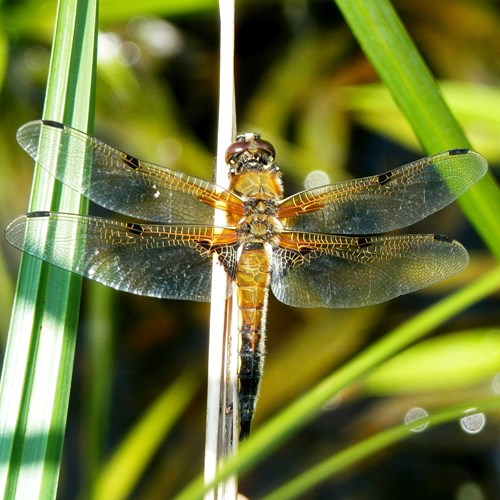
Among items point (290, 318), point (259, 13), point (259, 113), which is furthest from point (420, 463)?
point (259, 13)

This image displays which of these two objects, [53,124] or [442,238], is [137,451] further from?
[53,124]

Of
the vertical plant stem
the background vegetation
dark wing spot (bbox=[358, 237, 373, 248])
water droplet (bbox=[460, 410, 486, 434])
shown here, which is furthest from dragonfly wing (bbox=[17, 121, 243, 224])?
water droplet (bbox=[460, 410, 486, 434])

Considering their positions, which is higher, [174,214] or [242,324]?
[174,214]

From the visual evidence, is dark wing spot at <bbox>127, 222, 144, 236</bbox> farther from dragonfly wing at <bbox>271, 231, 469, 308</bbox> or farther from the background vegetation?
the background vegetation

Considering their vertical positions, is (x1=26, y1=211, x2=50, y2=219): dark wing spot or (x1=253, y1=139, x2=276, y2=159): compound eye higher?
(x1=253, y1=139, x2=276, y2=159): compound eye

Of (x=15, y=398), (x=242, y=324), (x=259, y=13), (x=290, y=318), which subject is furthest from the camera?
(x=259, y=13)

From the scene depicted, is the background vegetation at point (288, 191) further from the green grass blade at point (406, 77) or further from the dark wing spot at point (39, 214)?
the green grass blade at point (406, 77)

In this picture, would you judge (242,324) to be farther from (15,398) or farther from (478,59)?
(478,59)
